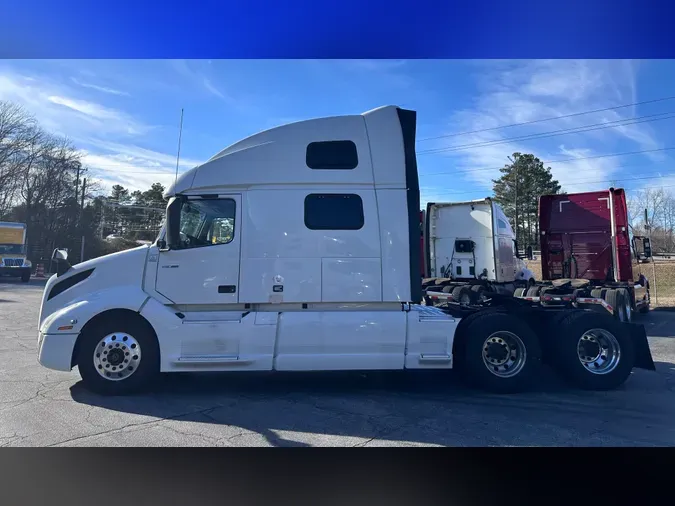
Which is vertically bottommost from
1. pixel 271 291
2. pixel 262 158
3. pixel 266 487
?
pixel 266 487

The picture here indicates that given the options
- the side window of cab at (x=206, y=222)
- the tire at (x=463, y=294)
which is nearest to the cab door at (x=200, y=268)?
the side window of cab at (x=206, y=222)

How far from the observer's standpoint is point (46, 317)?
5688 mm

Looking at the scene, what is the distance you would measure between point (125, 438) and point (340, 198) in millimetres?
3696

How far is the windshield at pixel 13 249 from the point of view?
87.3 ft

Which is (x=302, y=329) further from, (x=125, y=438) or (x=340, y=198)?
(x=125, y=438)

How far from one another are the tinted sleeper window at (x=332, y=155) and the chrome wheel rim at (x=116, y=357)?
3319 mm

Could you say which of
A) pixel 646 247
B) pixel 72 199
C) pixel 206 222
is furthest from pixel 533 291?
pixel 72 199

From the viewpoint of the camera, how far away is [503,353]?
236 inches

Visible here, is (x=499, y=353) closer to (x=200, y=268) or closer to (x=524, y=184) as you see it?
(x=200, y=268)

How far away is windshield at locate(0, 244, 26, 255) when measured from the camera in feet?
87.3

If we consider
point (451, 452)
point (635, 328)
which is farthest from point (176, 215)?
point (635, 328)

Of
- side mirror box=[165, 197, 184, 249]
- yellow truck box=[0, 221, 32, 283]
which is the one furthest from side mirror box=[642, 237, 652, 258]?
yellow truck box=[0, 221, 32, 283]

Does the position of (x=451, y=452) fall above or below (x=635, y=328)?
below

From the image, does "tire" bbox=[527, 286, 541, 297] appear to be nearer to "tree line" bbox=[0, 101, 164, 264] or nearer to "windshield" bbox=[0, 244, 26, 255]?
"tree line" bbox=[0, 101, 164, 264]
